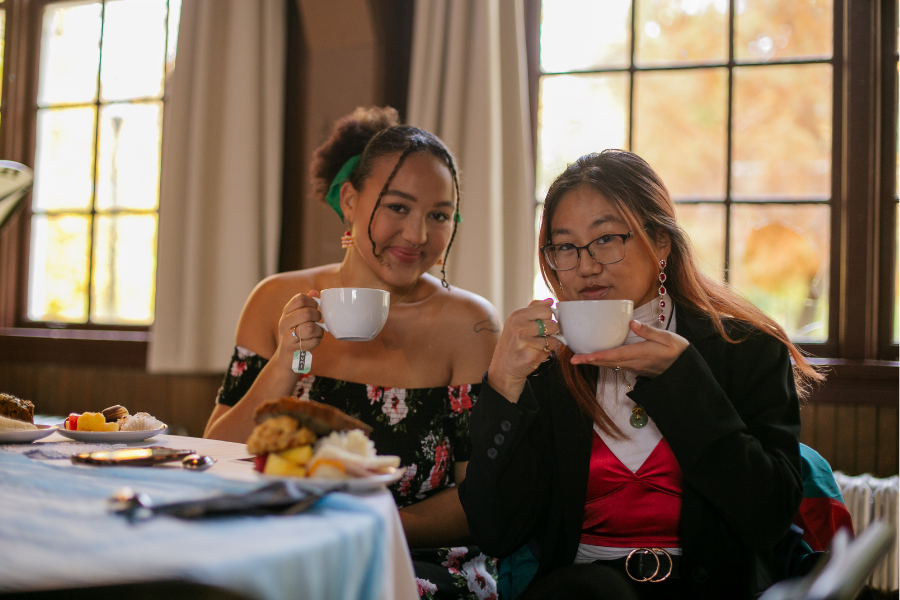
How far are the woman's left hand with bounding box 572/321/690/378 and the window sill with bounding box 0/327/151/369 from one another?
2.55 metres

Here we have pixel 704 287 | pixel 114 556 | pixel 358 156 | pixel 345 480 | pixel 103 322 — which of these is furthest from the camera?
pixel 103 322

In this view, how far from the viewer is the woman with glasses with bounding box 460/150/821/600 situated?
1056 millimetres

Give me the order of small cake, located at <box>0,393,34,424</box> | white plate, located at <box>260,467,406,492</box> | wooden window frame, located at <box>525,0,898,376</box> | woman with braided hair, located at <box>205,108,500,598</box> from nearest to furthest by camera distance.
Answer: white plate, located at <box>260,467,406,492</box>
small cake, located at <box>0,393,34,424</box>
woman with braided hair, located at <box>205,108,500,598</box>
wooden window frame, located at <box>525,0,898,376</box>

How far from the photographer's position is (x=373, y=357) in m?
1.66

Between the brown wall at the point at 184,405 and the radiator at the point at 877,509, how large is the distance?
166 millimetres

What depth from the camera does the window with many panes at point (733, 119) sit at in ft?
8.40

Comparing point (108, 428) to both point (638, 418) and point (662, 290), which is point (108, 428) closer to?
point (638, 418)

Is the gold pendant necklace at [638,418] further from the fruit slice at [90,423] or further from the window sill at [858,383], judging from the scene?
the window sill at [858,383]

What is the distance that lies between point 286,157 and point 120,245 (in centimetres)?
110

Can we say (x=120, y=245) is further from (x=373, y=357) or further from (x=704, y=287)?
(x=704, y=287)

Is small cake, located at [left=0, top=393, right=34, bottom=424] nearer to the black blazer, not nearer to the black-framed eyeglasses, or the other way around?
the black blazer

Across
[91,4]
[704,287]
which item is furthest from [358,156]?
[91,4]

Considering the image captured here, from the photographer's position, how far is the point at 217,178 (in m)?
2.86

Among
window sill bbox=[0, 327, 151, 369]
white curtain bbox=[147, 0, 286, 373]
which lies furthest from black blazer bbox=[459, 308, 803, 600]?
window sill bbox=[0, 327, 151, 369]
